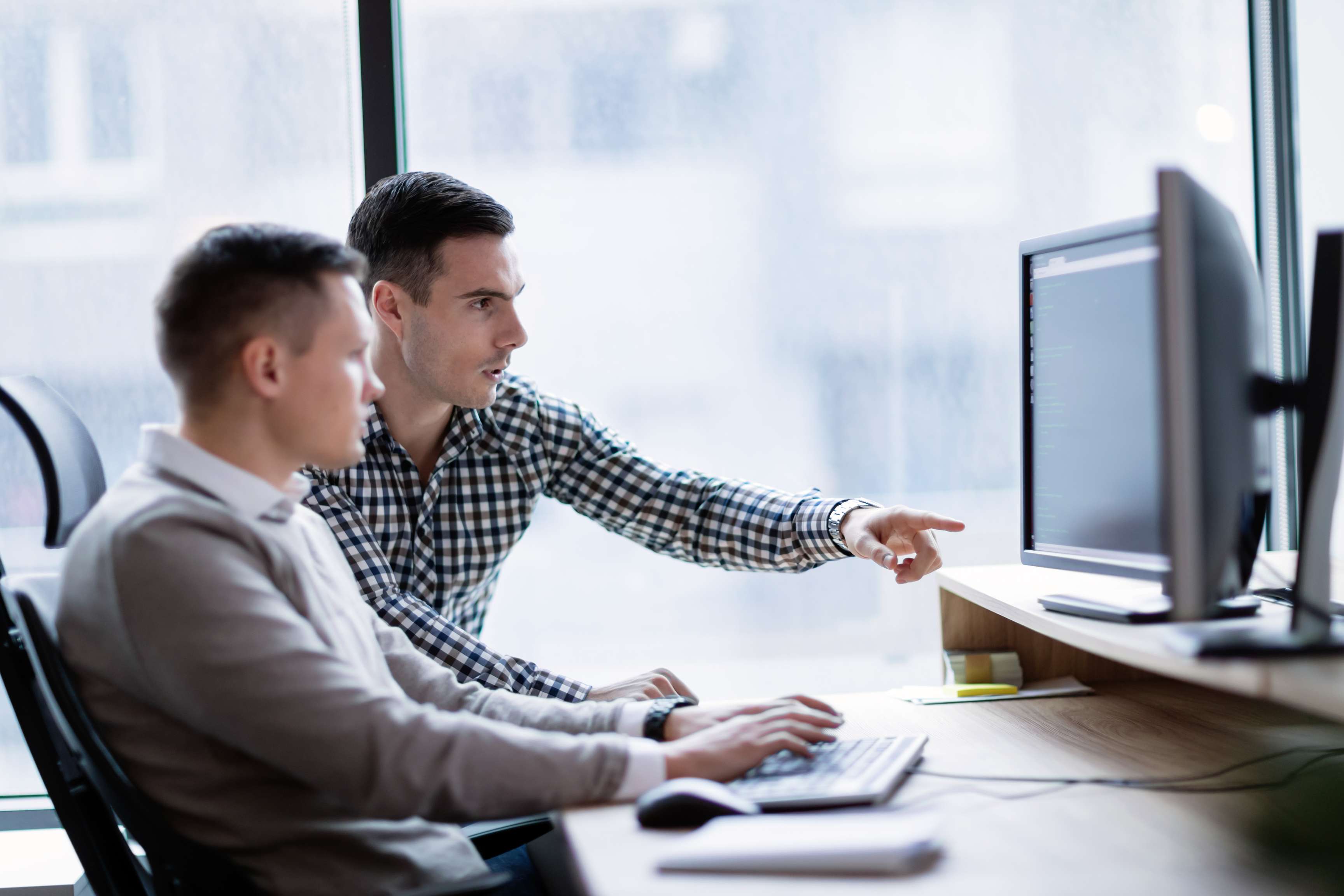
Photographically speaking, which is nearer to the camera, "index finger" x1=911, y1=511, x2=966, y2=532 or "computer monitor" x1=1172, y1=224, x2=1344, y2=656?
"computer monitor" x1=1172, y1=224, x2=1344, y2=656

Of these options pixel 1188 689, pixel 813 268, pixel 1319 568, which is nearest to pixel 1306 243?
pixel 813 268

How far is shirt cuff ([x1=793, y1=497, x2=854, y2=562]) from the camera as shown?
1622 mm

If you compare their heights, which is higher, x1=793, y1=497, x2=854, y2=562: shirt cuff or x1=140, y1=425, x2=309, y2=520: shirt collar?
x1=140, y1=425, x2=309, y2=520: shirt collar

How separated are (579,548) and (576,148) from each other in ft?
2.69

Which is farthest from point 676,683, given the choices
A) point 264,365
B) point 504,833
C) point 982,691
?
point 264,365

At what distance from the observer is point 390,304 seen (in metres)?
1.74

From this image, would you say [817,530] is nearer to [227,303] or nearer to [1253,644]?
[1253,644]

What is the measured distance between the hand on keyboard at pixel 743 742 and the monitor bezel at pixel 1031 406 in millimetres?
382

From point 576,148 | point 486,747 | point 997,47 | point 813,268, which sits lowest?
point 486,747

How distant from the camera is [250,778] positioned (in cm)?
95

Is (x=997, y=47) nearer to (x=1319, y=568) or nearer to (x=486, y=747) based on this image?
(x=1319, y=568)

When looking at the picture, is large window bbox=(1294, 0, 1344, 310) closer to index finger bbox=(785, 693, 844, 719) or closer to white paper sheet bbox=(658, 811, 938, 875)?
index finger bbox=(785, 693, 844, 719)

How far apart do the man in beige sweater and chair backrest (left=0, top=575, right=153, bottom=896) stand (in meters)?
0.09

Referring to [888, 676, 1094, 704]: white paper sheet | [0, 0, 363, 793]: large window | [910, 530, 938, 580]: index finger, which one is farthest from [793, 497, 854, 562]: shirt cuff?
[0, 0, 363, 793]: large window
